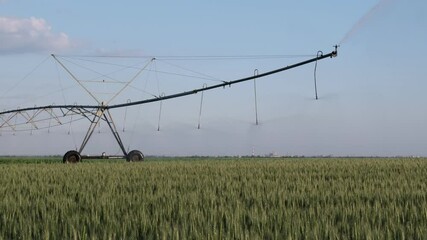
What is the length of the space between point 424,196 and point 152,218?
5.41 meters

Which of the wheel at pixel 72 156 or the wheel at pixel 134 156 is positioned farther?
the wheel at pixel 134 156

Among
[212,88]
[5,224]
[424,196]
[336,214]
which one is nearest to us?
[5,224]

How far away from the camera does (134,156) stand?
107ft

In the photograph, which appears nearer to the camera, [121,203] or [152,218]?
[152,218]

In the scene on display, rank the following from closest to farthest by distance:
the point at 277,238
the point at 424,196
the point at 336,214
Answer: the point at 277,238 → the point at 336,214 → the point at 424,196

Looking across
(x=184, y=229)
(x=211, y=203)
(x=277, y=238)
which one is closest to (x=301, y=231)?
(x=277, y=238)

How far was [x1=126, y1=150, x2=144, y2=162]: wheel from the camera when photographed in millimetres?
32406

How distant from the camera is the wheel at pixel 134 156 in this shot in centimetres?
3241

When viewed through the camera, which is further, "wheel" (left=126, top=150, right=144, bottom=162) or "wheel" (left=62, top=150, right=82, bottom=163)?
"wheel" (left=126, top=150, right=144, bottom=162)

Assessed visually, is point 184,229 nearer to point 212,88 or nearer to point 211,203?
point 211,203

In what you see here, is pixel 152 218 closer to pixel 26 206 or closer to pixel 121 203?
pixel 121 203

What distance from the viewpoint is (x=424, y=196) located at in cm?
1034

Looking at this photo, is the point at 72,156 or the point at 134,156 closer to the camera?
the point at 72,156

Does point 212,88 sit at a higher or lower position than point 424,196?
higher
